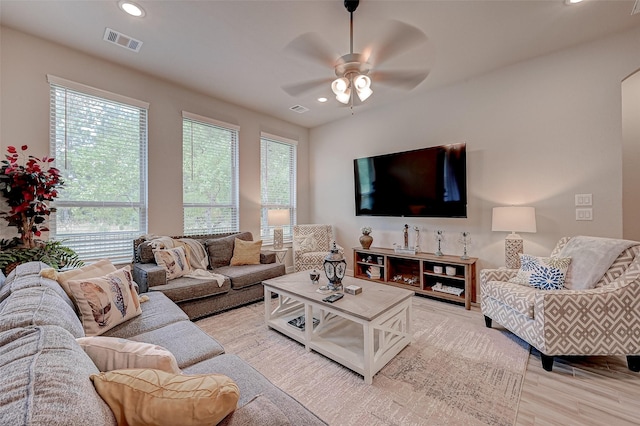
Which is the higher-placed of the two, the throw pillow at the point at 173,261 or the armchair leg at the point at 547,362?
the throw pillow at the point at 173,261

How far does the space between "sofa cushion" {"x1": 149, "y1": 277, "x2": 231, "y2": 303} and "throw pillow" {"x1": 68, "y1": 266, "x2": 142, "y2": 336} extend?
636 millimetres

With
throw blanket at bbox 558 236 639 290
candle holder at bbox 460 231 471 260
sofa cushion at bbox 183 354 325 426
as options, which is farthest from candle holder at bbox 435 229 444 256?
sofa cushion at bbox 183 354 325 426

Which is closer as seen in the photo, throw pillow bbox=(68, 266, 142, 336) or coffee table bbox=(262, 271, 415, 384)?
throw pillow bbox=(68, 266, 142, 336)

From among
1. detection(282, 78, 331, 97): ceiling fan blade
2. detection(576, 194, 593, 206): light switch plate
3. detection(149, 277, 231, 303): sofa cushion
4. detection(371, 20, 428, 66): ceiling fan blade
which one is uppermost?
detection(371, 20, 428, 66): ceiling fan blade

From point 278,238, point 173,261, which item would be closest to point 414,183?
point 278,238

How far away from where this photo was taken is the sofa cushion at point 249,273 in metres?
3.19

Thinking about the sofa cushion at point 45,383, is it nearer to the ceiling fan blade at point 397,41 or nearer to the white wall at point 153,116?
the ceiling fan blade at point 397,41

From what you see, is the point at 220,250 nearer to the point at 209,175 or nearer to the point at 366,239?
the point at 209,175

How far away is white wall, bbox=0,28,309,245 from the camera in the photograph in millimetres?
2559

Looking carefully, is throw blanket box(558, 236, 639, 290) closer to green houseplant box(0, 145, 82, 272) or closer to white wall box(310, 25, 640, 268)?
white wall box(310, 25, 640, 268)

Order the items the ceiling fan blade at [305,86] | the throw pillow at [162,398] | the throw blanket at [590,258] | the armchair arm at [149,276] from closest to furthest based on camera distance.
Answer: the throw pillow at [162,398], the throw blanket at [590,258], the ceiling fan blade at [305,86], the armchair arm at [149,276]

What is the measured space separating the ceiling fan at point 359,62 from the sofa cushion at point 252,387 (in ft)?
6.78

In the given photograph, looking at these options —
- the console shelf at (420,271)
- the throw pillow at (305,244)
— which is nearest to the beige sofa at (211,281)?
the throw pillow at (305,244)

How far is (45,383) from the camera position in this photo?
59 cm
